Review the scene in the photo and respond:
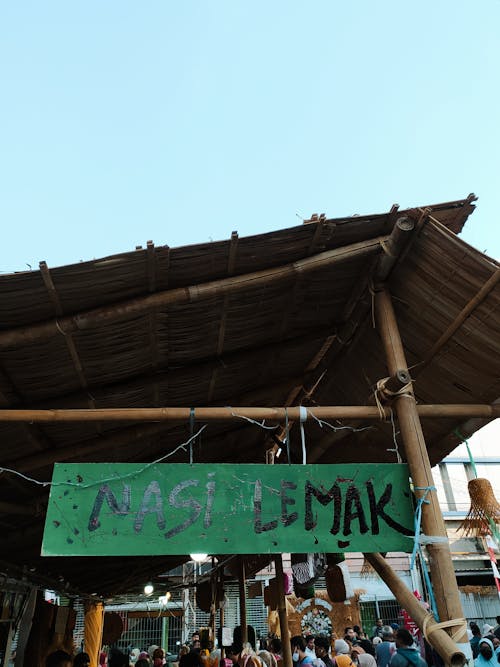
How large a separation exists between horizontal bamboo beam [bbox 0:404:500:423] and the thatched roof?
0.39 m

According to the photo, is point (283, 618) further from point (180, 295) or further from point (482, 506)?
point (180, 295)

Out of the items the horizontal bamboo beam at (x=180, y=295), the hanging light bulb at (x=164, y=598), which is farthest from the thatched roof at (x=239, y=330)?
the hanging light bulb at (x=164, y=598)

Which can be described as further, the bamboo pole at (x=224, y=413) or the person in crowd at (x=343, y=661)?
the person in crowd at (x=343, y=661)

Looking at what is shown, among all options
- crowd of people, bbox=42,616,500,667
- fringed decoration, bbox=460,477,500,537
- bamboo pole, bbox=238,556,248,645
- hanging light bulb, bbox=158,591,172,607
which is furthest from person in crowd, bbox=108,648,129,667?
hanging light bulb, bbox=158,591,172,607

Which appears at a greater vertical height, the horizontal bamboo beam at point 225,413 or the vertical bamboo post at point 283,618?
the horizontal bamboo beam at point 225,413

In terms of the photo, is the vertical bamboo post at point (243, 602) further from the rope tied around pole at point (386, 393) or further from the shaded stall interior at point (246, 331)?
the rope tied around pole at point (386, 393)

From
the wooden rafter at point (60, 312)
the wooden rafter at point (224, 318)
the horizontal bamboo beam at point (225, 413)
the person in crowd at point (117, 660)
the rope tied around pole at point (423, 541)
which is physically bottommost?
the person in crowd at point (117, 660)

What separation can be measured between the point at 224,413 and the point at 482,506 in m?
2.82

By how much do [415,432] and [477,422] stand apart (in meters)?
1.43

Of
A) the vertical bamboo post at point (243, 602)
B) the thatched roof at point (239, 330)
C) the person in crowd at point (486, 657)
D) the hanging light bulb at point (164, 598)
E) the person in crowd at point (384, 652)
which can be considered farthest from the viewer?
the hanging light bulb at point (164, 598)

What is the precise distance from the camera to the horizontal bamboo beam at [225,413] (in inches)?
146

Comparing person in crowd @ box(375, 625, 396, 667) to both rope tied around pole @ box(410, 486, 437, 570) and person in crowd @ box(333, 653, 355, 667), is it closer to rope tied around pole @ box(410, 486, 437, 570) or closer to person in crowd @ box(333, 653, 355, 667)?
person in crowd @ box(333, 653, 355, 667)

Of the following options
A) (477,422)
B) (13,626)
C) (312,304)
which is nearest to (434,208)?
(312,304)

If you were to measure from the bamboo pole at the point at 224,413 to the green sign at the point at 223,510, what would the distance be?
0.44 metres
